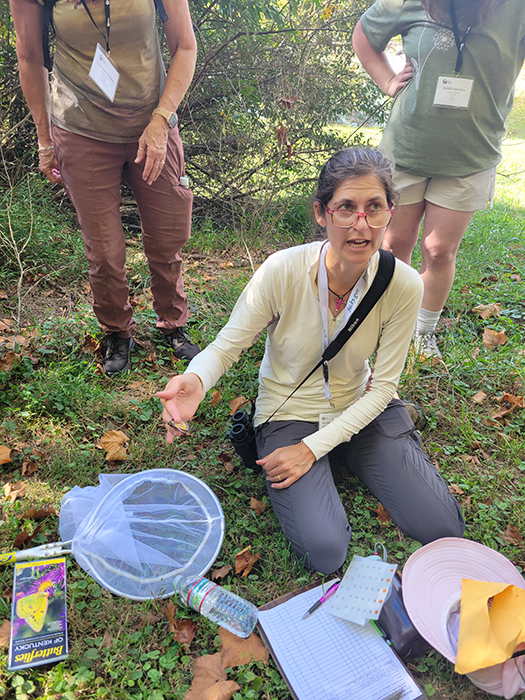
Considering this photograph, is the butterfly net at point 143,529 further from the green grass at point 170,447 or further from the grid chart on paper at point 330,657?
the grid chart on paper at point 330,657

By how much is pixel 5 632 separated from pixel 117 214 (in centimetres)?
204

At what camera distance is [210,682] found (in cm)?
159

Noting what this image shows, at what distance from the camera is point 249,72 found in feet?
14.5

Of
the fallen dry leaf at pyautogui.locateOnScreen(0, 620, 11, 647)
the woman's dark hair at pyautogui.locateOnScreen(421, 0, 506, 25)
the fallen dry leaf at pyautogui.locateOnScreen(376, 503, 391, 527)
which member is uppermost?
the woman's dark hair at pyautogui.locateOnScreen(421, 0, 506, 25)

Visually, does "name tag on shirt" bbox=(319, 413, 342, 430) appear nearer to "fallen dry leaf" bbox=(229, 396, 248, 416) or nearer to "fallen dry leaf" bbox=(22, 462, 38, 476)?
"fallen dry leaf" bbox=(229, 396, 248, 416)

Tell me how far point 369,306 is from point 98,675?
1.70m

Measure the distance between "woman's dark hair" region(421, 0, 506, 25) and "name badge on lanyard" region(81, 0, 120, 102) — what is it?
62.9 inches

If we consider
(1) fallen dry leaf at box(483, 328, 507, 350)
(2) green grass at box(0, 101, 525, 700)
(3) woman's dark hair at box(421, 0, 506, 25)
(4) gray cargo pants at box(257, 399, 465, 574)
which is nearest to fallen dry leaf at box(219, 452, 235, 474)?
(2) green grass at box(0, 101, 525, 700)

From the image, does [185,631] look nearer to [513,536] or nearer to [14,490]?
[14,490]

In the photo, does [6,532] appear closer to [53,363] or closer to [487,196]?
[53,363]

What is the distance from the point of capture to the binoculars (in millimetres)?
2225

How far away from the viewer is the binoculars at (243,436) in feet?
7.30

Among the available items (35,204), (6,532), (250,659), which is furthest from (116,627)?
(35,204)

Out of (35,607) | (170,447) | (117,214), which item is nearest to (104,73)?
(117,214)
